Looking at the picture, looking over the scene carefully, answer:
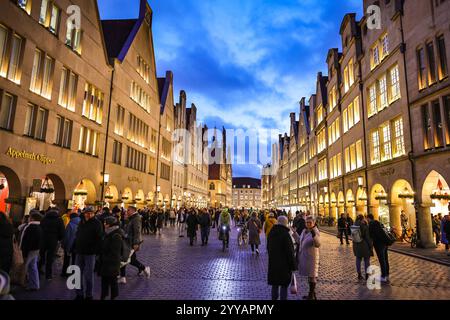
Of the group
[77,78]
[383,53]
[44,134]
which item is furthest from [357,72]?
[44,134]

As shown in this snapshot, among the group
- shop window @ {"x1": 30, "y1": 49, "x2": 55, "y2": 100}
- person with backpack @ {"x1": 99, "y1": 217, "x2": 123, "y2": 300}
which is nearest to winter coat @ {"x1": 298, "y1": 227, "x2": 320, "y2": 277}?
person with backpack @ {"x1": 99, "y1": 217, "x2": 123, "y2": 300}

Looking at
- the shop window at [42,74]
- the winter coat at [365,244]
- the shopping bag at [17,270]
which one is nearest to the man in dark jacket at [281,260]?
the winter coat at [365,244]

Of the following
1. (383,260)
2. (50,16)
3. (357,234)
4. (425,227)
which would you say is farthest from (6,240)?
(425,227)

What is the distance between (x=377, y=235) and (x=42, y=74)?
1966 cm

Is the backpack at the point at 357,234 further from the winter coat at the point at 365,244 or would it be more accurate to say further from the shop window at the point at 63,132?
the shop window at the point at 63,132

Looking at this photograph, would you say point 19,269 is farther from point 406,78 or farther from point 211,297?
point 406,78

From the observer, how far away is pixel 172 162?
4941cm

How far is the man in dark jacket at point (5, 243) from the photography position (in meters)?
6.79

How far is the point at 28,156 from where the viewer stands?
17.5m

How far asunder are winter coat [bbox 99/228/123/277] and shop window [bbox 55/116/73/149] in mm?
16070

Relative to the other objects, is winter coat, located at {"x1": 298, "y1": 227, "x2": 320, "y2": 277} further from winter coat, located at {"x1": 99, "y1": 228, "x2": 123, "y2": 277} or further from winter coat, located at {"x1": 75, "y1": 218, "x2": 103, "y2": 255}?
winter coat, located at {"x1": 75, "y1": 218, "x2": 103, "y2": 255}

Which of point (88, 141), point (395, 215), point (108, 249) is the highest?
point (88, 141)

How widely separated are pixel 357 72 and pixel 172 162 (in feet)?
98.8

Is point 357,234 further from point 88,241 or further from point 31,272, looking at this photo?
point 31,272
